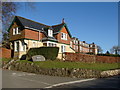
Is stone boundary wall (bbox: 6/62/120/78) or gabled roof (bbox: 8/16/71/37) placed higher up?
gabled roof (bbox: 8/16/71/37)

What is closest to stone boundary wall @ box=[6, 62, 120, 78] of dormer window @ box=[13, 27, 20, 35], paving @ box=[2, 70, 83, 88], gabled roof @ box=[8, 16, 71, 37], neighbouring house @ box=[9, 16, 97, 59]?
paving @ box=[2, 70, 83, 88]

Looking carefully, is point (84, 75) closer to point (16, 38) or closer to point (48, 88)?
point (48, 88)

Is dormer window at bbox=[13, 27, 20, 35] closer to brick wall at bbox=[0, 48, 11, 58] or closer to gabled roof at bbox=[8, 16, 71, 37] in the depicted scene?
gabled roof at bbox=[8, 16, 71, 37]

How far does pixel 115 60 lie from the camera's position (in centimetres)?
3186

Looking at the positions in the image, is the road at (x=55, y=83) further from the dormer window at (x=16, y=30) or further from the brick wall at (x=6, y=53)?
the dormer window at (x=16, y=30)

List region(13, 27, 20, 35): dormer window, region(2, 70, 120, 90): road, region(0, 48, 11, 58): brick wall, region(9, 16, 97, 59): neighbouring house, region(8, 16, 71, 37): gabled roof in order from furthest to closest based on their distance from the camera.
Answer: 1. region(13, 27, 20, 35): dormer window
2. region(0, 48, 11, 58): brick wall
3. region(8, 16, 71, 37): gabled roof
4. region(9, 16, 97, 59): neighbouring house
5. region(2, 70, 120, 90): road

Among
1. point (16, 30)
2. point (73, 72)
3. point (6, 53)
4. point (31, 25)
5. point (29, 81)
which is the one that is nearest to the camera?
point (29, 81)

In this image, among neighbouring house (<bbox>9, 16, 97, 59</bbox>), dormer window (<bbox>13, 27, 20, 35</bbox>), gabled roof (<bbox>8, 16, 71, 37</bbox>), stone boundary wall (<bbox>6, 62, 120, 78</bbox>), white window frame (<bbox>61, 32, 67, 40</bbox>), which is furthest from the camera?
white window frame (<bbox>61, 32, 67, 40</bbox>)

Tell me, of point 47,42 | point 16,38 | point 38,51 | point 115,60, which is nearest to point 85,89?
point 38,51

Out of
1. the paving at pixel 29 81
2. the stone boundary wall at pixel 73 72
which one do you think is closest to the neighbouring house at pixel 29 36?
the stone boundary wall at pixel 73 72

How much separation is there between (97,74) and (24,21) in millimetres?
18956

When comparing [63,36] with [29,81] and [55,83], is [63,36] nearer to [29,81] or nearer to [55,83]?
[29,81]

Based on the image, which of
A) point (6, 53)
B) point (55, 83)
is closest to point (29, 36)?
point (6, 53)

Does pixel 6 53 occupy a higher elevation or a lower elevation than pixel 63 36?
lower
